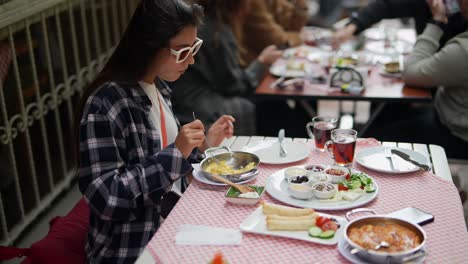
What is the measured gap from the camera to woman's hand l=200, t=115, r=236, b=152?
2273mm

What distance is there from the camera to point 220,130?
2.28 m

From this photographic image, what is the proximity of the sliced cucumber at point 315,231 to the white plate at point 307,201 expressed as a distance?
124 mm

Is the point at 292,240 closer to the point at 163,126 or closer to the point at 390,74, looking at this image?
the point at 163,126

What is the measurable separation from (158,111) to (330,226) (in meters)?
0.87

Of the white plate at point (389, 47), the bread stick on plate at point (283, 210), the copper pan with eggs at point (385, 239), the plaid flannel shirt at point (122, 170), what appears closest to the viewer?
the copper pan with eggs at point (385, 239)

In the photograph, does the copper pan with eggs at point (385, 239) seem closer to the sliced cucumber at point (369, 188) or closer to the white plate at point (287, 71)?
the sliced cucumber at point (369, 188)

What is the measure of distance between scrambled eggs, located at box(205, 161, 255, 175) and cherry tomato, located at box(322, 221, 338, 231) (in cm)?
46

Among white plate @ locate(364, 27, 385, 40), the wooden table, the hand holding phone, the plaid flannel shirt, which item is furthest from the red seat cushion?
white plate @ locate(364, 27, 385, 40)

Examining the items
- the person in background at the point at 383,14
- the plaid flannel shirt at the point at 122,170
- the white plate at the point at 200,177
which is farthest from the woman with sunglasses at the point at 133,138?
the person in background at the point at 383,14

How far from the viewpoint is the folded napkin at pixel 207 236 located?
5.37 feet

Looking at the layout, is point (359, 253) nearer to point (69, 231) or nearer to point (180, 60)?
point (180, 60)

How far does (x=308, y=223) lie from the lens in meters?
1.67

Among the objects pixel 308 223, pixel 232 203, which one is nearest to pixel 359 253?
pixel 308 223

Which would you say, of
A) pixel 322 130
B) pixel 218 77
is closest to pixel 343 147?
pixel 322 130
